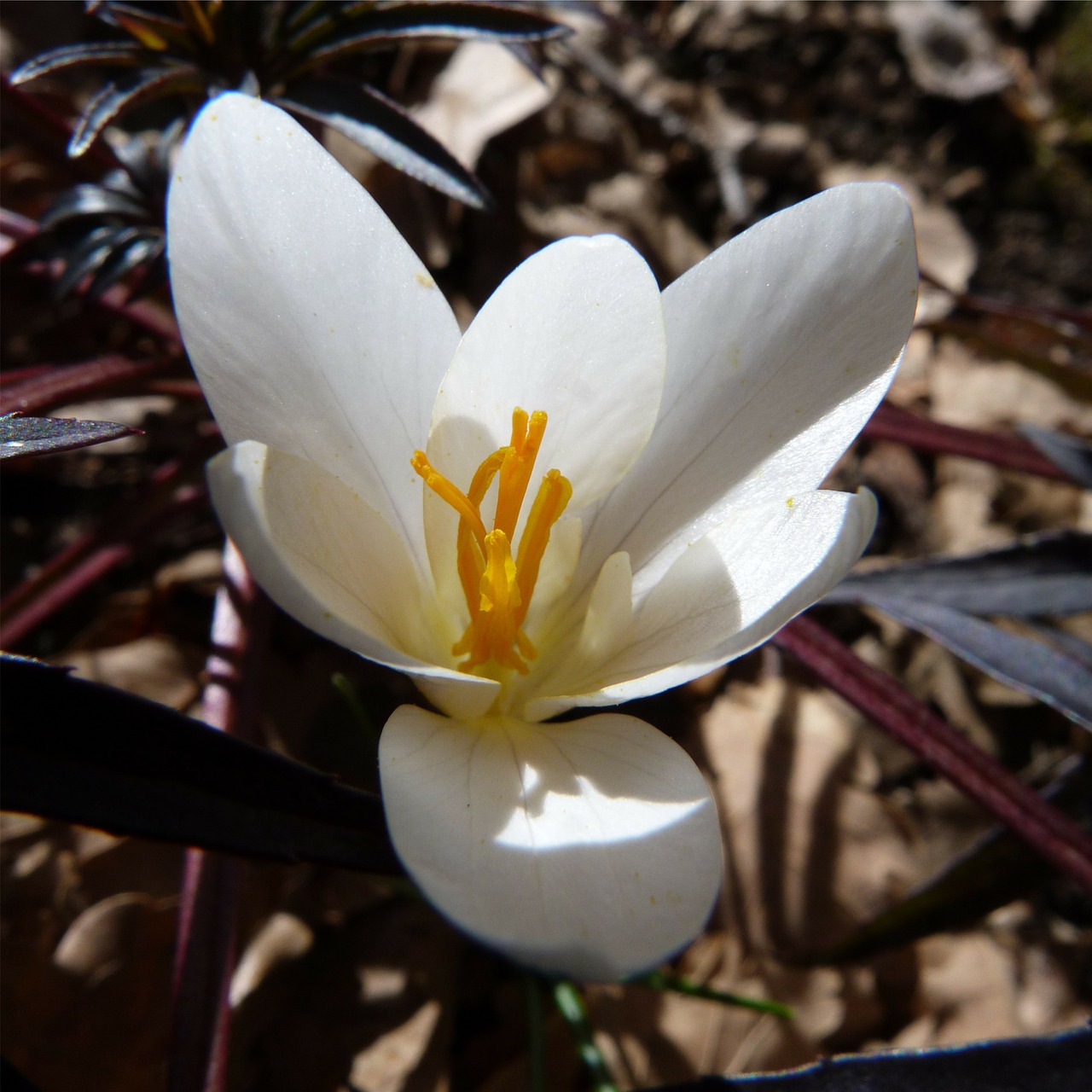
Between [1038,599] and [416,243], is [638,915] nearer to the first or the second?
[1038,599]

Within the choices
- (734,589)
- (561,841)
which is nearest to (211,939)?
(561,841)

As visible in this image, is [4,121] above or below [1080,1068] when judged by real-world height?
above

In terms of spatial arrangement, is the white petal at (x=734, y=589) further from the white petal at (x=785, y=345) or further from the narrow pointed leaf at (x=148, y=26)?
the narrow pointed leaf at (x=148, y=26)

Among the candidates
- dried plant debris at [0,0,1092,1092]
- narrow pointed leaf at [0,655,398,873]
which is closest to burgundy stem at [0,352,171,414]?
dried plant debris at [0,0,1092,1092]

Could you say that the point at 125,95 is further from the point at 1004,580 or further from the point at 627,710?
the point at 1004,580

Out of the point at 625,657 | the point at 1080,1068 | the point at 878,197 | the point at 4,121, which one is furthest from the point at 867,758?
the point at 4,121

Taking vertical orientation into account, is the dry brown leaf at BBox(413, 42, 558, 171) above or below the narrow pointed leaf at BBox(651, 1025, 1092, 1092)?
above

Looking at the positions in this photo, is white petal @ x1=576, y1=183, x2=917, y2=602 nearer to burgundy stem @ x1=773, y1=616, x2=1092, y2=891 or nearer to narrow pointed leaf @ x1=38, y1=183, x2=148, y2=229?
burgundy stem @ x1=773, y1=616, x2=1092, y2=891
